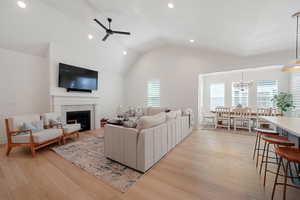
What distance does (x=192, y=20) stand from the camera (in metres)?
3.15

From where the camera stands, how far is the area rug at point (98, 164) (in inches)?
77.0

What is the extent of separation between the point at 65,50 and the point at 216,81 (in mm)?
7214

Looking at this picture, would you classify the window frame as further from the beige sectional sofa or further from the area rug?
the area rug

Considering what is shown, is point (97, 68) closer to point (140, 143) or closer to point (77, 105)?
point (77, 105)

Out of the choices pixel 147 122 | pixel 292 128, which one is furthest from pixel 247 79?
pixel 147 122

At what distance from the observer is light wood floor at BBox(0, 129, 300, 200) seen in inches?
65.6

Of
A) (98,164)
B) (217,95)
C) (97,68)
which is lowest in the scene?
(98,164)

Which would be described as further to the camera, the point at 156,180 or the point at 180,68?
the point at 180,68

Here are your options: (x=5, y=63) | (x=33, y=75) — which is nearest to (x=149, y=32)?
(x=33, y=75)

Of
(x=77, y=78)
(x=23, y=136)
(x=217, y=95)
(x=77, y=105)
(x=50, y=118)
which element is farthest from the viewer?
(x=217, y=95)

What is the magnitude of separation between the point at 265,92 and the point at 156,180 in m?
6.64

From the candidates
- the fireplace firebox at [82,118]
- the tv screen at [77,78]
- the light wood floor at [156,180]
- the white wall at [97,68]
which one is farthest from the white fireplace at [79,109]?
the light wood floor at [156,180]

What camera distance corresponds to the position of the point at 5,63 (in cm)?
351

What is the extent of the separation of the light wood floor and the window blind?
4.10 metres
